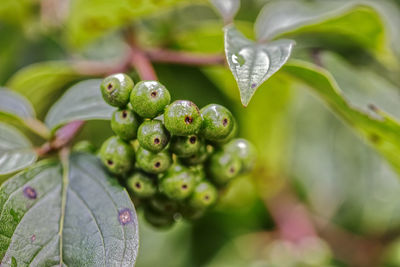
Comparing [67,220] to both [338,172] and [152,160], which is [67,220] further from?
[338,172]

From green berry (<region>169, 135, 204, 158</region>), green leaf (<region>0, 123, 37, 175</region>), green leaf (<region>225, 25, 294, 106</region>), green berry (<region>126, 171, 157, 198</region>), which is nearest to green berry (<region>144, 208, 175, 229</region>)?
green berry (<region>126, 171, 157, 198</region>)

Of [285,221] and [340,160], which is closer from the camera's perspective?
[285,221]

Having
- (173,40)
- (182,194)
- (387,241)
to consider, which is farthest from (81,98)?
(387,241)

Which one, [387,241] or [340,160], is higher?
[340,160]

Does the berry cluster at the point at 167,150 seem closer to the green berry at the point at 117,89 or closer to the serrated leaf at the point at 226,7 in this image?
the green berry at the point at 117,89

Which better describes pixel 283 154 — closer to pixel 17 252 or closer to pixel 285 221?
pixel 285 221

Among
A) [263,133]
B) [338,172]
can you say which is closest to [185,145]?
[263,133]
